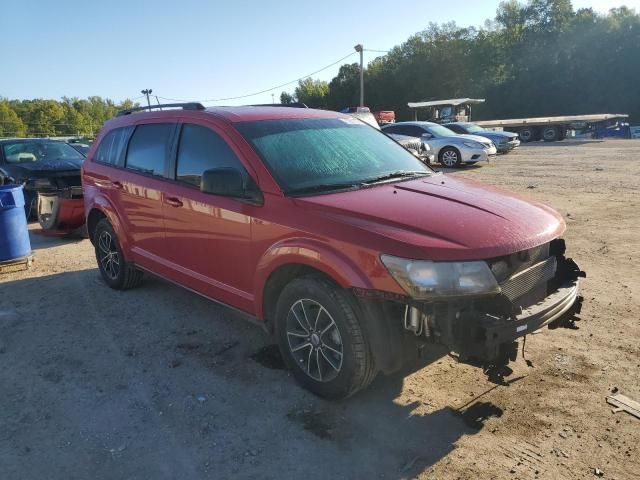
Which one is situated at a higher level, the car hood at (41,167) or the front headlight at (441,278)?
the car hood at (41,167)

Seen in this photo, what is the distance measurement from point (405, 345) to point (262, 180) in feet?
4.83

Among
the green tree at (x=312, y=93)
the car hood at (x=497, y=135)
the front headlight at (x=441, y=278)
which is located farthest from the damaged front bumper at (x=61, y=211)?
the green tree at (x=312, y=93)

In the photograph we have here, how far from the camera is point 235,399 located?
345cm

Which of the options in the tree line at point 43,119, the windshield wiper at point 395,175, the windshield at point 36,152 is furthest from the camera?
the tree line at point 43,119

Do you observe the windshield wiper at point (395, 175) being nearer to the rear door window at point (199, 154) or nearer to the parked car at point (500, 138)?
the rear door window at point (199, 154)

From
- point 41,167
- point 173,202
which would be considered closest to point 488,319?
point 173,202

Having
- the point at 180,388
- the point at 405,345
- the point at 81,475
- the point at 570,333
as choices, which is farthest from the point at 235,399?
the point at 570,333

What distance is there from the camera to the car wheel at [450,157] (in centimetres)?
1767

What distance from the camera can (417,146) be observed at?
16469mm

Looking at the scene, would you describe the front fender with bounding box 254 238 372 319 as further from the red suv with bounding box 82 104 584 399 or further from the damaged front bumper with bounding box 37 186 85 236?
the damaged front bumper with bounding box 37 186 85 236

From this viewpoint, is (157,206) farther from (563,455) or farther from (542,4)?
(542,4)

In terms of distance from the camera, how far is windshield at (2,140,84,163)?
10.4 meters

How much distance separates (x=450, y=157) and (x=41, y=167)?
12772mm

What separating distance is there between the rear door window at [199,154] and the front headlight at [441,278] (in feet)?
5.00
